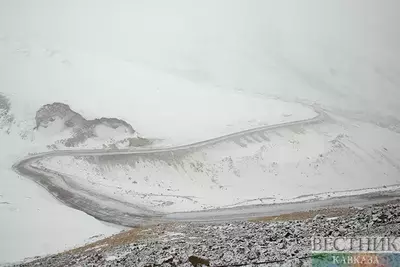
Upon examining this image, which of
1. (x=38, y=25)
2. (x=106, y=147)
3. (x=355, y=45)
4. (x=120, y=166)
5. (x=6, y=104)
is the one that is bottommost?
(x=120, y=166)

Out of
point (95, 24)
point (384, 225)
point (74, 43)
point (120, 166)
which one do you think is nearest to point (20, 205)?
point (120, 166)

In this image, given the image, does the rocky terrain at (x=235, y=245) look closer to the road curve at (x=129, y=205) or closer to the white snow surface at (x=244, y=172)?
the road curve at (x=129, y=205)

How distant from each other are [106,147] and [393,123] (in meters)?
65.4

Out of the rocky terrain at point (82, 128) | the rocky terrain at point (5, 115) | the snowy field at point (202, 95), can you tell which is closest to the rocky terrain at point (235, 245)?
the snowy field at point (202, 95)

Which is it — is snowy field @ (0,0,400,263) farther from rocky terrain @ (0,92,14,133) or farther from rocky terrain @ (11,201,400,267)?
rocky terrain @ (11,201,400,267)

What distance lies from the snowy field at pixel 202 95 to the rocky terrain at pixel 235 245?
36.2 feet

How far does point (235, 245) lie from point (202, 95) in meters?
62.7

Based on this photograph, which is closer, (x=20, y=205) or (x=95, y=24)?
(x=20, y=205)

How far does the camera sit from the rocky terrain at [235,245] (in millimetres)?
16266

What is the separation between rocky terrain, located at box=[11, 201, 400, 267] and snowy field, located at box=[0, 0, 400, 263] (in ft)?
36.2

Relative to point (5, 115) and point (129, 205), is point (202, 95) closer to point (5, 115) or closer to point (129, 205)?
point (5, 115)

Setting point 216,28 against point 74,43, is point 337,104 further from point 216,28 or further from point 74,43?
point 74,43

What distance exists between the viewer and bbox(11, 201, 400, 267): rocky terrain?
1627 centimetres

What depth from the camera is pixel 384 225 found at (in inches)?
694
